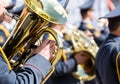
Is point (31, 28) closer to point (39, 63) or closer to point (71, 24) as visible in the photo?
point (39, 63)

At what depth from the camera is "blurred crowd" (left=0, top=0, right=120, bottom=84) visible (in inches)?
137

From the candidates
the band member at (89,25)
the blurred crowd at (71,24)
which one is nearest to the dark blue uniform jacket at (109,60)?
the blurred crowd at (71,24)

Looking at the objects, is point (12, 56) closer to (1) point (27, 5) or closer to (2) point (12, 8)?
(1) point (27, 5)

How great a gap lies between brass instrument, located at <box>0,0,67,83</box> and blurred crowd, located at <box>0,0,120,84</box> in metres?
0.11

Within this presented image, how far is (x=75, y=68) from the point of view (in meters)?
4.67

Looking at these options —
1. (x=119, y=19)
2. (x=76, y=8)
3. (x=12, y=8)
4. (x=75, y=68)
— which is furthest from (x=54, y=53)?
(x=76, y=8)

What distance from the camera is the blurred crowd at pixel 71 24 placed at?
3.47 meters

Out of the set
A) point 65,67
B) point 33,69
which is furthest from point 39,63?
point 65,67

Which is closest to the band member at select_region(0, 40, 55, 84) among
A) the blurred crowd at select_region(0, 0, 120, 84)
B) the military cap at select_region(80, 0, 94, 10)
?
the blurred crowd at select_region(0, 0, 120, 84)

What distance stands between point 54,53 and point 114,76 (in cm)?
121

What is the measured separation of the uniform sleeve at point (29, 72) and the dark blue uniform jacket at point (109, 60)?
49.2 inches

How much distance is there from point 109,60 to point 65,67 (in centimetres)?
127

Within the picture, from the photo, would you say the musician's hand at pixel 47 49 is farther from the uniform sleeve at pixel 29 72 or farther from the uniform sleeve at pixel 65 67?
the uniform sleeve at pixel 65 67

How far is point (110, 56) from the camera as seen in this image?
3.34m
